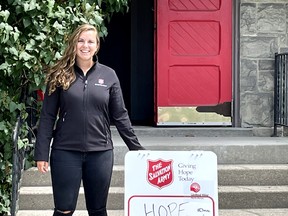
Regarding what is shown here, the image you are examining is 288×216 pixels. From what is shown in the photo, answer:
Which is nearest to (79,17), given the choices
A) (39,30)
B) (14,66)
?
(39,30)

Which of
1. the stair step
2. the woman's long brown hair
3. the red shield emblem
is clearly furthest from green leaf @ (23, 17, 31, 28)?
the stair step

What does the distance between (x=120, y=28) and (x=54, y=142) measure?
19.4ft

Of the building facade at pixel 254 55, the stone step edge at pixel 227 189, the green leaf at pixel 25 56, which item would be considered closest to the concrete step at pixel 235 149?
the stone step edge at pixel 227 189

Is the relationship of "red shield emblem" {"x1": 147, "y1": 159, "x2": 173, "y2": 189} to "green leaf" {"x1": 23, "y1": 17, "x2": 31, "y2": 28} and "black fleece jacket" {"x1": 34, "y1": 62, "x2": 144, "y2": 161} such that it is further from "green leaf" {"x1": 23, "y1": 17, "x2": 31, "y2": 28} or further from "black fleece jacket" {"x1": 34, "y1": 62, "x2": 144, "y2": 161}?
"green leaf" {"x1": 23, "y1": 17, "x2": 31, "y2": 28}

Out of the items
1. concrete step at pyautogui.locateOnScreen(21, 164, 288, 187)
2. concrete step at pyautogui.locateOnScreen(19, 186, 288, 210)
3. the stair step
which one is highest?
the stair step

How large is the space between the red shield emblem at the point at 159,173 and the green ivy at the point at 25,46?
4.42 feet

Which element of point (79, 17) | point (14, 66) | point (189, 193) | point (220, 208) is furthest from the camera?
point (220, 208)

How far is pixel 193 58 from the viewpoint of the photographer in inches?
317

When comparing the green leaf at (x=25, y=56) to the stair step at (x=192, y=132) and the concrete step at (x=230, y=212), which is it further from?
the stair step at (x=192, y=132)

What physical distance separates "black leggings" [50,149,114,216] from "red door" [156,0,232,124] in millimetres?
3852

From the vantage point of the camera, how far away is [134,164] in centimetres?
416

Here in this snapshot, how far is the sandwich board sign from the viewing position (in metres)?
4.13

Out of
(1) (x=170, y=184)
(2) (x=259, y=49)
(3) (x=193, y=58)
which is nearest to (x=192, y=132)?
(3) (x=193, y=58)

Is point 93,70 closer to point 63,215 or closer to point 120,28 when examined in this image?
point 63,215
